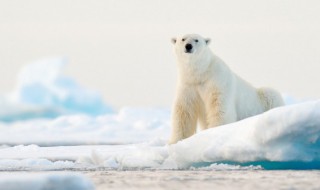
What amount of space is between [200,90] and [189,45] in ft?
1.63

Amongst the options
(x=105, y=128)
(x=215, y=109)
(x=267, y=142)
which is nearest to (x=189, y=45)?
(x=215, y=109)

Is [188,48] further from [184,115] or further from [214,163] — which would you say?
[214,163]

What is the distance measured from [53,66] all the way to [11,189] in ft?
68.5

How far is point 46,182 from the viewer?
11.9 ft

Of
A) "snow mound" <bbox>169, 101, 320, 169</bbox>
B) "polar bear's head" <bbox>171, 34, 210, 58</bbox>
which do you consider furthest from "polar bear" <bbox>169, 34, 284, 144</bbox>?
"snow mound" <bbox>169, 101, 320, 169</bbox>

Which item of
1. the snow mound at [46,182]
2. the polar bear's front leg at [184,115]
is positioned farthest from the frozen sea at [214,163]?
the polar bear's front leg at [184,115]

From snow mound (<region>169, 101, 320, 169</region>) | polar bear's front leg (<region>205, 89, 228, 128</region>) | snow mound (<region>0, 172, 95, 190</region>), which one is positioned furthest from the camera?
polar bear's front leg (<region>205, 89, 228, 128</region>)

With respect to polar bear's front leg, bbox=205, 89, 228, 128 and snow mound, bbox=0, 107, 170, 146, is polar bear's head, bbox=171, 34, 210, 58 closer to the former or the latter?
polar bear's front leg, bbox=205, 89, 228, 128

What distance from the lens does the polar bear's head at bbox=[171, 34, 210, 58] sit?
740cm

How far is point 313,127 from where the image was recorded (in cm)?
497

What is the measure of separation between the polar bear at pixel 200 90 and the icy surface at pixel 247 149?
1.38 metres

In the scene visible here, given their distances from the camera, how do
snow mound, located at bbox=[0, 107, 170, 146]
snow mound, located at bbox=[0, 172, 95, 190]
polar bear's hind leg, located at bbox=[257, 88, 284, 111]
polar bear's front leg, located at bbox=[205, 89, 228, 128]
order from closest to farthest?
snow mound, located at bbox=[0, 172, 95, 190], polar bear's front leg, located at bbox=[205, 89, 228, 128], polar bear's hind leg, located at bbox=[257, 88, 284, 111], snow mound, located at bbox=[0, 107, 170, 146]

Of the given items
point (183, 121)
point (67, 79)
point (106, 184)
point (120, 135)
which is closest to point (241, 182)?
point (106, 184)

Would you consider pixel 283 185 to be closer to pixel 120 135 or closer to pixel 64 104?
pixel 120 135
